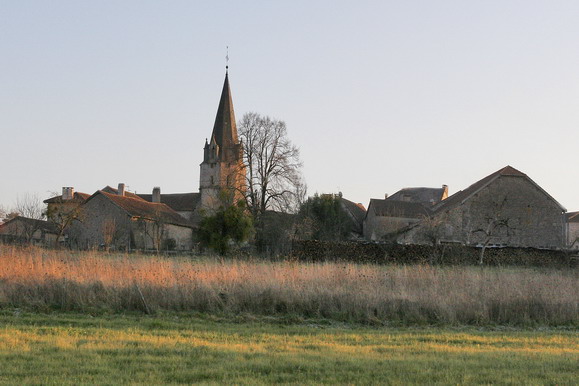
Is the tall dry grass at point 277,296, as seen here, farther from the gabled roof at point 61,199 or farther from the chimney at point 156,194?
the chimney at point 156,194

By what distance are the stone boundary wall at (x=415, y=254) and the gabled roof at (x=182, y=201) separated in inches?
1918

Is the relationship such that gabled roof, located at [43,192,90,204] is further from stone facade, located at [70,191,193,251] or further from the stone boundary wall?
the stone boundary wall

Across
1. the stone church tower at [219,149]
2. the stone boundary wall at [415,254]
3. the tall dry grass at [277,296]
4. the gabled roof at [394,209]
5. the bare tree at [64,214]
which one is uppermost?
the stone church tower at [219,149]

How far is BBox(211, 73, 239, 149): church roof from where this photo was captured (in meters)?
85.6

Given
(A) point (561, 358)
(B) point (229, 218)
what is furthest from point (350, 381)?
(B) point (229, 218)

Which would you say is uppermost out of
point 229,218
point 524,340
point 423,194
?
point 423,194

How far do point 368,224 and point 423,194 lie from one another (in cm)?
2548

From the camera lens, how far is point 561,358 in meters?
9.96

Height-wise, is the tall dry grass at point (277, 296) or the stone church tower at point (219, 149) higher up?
the stone church tower at point (219, 149)

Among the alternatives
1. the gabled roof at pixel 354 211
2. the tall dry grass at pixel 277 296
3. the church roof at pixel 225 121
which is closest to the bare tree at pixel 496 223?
the gabled roof at pixel 354 211

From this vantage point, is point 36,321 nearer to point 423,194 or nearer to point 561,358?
point 561,358

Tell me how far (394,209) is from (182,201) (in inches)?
1266

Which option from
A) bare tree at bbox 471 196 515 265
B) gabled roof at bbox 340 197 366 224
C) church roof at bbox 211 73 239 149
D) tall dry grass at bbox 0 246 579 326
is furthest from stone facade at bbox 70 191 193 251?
tall dry grass at bbox 0 246 579 326

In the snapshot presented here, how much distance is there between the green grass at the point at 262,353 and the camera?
317 inches
